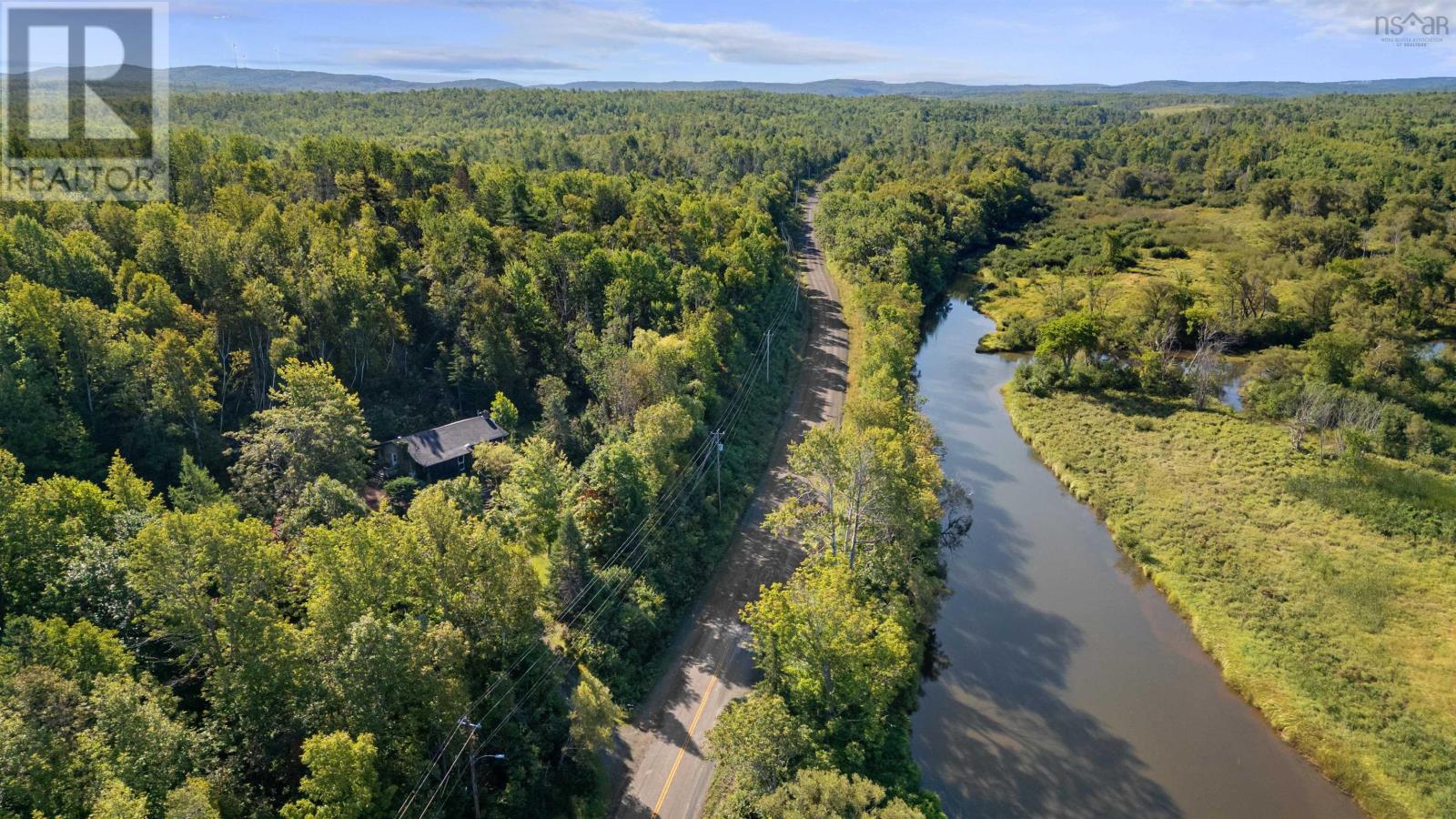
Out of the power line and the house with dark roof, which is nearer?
the power line

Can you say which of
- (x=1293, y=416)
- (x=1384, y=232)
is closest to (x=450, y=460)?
(x=1293, y=416)

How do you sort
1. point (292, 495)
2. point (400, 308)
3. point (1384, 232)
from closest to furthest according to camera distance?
point (292, 495), point (400, 308), point (1384, 232)

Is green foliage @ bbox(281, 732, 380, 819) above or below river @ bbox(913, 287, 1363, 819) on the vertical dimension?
above

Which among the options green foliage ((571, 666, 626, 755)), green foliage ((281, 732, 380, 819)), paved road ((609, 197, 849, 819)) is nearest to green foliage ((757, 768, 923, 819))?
paved road ((609, 197, 849, 819))

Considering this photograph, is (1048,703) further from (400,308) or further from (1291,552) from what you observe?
(400,308)

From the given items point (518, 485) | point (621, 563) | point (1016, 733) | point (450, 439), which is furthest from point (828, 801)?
point (450, 439)

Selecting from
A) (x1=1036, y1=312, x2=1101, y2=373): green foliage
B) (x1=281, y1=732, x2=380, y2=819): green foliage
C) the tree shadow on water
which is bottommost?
the tree shadow on water

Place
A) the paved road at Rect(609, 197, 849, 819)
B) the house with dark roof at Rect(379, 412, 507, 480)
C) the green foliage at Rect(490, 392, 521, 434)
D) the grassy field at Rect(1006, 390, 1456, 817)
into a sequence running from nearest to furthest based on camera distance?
the paved road at Rect(609, 197, 849, 819), the grassy field at Rect(1006, 390, 1456, 817), the house with dark roof at Rect(379, 412, 507, 480), the green foliage at Rect(490, 392, 521, 434)

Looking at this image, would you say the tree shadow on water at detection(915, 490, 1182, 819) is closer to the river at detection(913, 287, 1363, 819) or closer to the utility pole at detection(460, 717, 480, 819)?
the river at detection(913, 287, 1363, 819)
